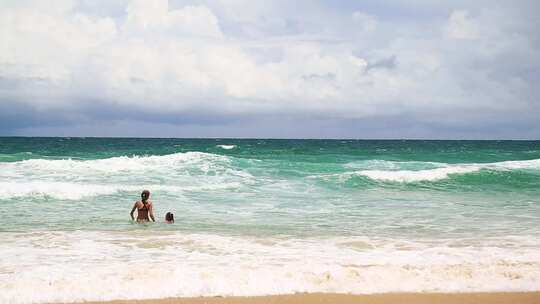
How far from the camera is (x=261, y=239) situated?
376 inches

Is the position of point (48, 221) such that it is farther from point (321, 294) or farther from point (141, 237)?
point (321, 294)

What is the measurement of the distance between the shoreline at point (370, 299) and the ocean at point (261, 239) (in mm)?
169

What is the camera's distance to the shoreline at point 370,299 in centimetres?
562

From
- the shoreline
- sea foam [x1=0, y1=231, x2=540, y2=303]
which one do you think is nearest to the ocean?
sea foam [x1=0, y1=231, x2=540, y2=303]

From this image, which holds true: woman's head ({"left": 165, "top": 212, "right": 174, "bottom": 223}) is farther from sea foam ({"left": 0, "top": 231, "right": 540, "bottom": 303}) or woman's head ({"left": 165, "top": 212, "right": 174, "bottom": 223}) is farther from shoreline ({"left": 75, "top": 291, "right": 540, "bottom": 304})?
shoreline ({"left": 75, "top": 291, "right": 540, "bottom": 304})

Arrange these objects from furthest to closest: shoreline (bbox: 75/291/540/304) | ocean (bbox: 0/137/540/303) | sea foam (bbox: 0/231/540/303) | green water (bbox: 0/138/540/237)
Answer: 1. green water (bbox: 0/138/540/237)
2. ocean (bbox: 0/137/540/303)
3. sea foam (bbox: 0/231/540/303)
4. shoreline (bbox: 75/291/540/304)

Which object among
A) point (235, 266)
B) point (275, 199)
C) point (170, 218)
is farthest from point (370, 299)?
point (275, 199)

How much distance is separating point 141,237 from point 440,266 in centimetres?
547

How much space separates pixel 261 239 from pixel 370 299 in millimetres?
4018

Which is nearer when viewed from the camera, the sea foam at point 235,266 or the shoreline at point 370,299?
the shoreline at point 370,299

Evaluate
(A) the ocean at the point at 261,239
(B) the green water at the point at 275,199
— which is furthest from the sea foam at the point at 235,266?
(B) the green water at the point at 275,199

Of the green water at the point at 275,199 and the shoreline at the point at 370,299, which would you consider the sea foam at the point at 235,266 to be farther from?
the green water at the point at 275,199

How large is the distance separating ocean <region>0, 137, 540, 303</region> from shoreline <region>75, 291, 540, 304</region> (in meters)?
0.17

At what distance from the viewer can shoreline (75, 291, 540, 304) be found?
18.5 feet
